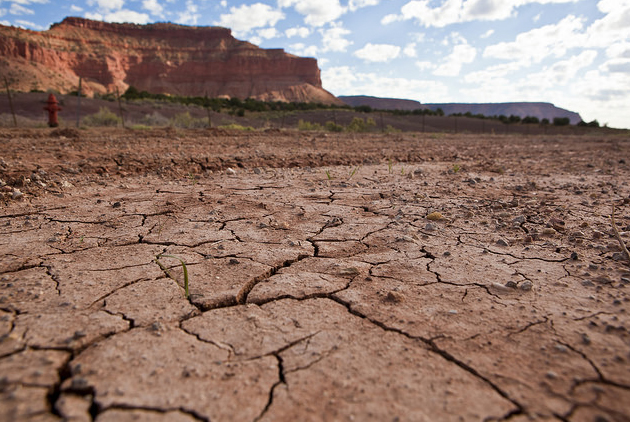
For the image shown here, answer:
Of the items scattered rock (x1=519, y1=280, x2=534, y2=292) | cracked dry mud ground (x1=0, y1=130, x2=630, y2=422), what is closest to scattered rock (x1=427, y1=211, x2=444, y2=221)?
cracked dry mud ground (x1=0, y1=130, x2=630, y2=422)

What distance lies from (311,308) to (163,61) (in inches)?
2862

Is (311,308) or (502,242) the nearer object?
(311,308)

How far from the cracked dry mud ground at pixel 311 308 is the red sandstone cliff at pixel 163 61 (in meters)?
54.6

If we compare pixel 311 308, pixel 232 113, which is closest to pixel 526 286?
pixel 311 308

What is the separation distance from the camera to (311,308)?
168 cm

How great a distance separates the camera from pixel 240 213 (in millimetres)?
3119

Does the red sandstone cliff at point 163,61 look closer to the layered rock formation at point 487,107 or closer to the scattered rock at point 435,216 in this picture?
the layered rock formation at point 487,107

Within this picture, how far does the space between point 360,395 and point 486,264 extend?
1.31m

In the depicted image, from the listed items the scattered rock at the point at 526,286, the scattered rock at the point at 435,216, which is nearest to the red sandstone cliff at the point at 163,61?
the scattered rock at the point at 435,216

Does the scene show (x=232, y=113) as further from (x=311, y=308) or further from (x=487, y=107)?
(x=487, y=107)

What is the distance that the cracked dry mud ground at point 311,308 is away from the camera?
1137 millimetres

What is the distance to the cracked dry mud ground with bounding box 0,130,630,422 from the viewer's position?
1.14m

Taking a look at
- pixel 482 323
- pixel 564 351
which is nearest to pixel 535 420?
pixel 564 351

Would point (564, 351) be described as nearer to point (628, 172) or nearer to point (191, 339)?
point (191, 339)
